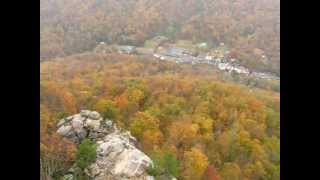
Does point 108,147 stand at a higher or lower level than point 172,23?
lower

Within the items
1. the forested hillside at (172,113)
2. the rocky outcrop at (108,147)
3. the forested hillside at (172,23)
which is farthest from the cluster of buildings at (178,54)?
the rocky outcrop at (108,147)

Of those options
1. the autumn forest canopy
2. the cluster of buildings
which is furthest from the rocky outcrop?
the cluster of buildings

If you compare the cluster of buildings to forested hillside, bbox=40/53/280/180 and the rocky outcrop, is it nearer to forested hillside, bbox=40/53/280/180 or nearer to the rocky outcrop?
forested hillside, bbox=40/53/280/180

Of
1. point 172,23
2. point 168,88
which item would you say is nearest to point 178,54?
point 172,23

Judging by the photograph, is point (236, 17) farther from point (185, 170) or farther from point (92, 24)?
point (185, 170)

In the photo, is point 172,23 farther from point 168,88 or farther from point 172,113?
point 172,113
